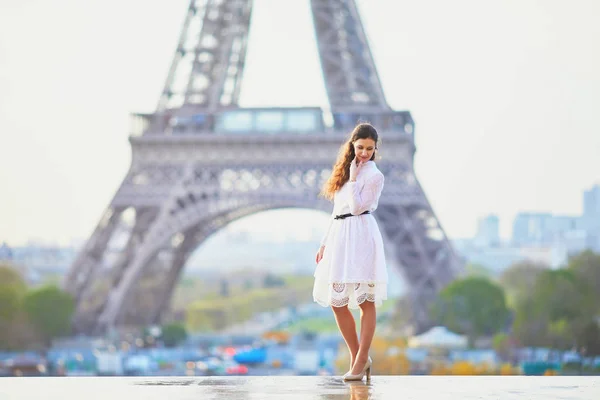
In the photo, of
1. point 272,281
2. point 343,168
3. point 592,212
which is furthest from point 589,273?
point 272,281

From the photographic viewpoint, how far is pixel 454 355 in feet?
103

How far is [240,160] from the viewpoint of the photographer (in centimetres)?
3069

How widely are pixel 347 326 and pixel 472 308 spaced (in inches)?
1049

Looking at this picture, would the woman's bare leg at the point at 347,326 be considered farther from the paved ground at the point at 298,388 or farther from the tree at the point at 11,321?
the tree at the point at 11,321

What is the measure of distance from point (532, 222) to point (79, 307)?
28212 millimetres

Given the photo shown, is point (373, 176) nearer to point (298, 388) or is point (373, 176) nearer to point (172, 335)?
point (298, 388)

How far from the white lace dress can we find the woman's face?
6cm

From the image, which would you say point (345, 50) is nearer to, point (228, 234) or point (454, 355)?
point (454, 355)

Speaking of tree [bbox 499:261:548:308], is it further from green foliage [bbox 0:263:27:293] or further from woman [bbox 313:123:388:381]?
woman [bbox 313:123:388:381]

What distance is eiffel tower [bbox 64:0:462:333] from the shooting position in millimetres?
30109

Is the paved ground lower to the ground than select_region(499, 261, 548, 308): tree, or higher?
lower

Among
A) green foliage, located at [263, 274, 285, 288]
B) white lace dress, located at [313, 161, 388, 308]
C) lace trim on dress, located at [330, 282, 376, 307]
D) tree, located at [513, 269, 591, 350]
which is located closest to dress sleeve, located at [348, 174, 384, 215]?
white lace dress, located at [313, 161, 388, 308]

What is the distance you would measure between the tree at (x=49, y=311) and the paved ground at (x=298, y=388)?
23.6 meters

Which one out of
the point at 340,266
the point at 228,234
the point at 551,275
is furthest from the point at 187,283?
the point at 340,266
